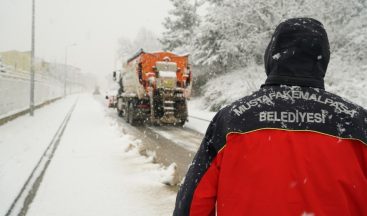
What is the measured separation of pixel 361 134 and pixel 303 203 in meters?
0.48

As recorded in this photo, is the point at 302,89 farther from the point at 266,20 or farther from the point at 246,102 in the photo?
the point at 266,20

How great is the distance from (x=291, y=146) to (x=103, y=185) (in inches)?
212

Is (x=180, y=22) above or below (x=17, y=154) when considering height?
above

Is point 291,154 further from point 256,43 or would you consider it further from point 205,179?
point 256,43

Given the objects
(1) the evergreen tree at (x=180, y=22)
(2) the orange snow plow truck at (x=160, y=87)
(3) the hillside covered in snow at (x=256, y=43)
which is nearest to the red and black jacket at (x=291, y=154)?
(2) the orange snow plow truck at (x=160, y=87)

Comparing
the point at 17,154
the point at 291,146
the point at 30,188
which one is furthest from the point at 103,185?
the point at 291,146

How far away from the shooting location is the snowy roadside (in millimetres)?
5516

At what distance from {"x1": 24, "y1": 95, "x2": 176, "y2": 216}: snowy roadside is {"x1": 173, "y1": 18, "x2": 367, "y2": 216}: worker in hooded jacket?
141 inches

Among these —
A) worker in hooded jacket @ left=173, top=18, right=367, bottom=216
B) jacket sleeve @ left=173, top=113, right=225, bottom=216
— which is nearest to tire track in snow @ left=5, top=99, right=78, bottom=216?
jacket sleeve @ left=173, top=113, right=225, bottom=216

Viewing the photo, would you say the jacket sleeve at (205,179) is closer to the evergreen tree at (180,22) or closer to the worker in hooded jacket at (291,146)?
the worker in hooded jacket at (291,146)

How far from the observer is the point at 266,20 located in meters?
24.5

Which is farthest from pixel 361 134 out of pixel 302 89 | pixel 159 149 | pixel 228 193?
pixel 159 149

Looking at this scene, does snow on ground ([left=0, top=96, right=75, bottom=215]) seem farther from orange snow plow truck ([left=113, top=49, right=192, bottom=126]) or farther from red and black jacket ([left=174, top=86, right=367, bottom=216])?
red and black jacket ([left=174, top=86, right=367, bottom=216])

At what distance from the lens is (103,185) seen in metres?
6.75
